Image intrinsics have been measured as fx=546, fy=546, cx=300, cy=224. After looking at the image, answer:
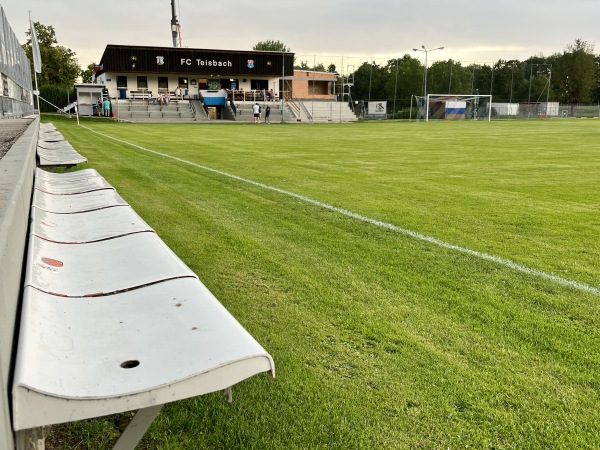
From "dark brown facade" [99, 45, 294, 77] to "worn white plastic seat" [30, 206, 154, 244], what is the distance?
52288 mm

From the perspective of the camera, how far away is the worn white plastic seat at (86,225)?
383cm

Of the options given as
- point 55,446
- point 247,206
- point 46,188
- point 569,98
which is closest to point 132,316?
point 55,446

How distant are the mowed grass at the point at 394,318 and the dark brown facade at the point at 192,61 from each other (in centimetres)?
5025

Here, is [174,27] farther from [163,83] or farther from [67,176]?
[67,176]

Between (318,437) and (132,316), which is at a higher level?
(132,316)

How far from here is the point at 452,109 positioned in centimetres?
6044

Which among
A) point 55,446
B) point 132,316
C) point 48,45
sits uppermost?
point 48,45

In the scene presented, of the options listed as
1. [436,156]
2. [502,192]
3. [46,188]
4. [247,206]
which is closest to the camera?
[46,188]

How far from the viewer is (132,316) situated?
2369 millimetres

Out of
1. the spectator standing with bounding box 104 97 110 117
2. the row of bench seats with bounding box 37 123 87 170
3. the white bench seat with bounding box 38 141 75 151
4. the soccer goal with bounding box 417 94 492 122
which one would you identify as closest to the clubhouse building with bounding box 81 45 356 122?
the spectator standing with bounding box 104 97 110 117

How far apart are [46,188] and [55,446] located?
4.31 meters

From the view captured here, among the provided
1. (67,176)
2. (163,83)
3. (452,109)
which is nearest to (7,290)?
(67,176)

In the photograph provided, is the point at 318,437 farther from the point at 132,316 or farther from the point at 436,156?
the point at 436,156

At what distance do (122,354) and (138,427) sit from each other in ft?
0.89
